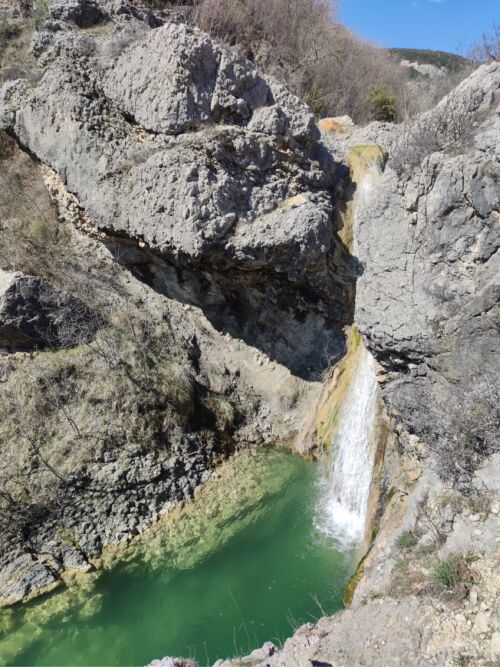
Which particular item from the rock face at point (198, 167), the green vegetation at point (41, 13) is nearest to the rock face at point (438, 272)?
the rock face at point (198, 167)

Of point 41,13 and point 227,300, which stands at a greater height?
point 41,13

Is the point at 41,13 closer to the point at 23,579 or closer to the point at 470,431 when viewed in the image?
the point at 23,579

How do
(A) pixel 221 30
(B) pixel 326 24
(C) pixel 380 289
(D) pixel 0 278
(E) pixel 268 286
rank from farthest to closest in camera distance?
(B) pixel 326 24
(A) pixel 221 30
(E) pixel 268 286
(D) pixel 0 278
(C) pixel 380 289

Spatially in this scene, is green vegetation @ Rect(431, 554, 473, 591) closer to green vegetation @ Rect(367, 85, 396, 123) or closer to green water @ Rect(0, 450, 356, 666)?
green water @ Rect(0, 450, 356, 666)

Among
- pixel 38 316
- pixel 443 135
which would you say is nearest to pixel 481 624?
pixel 443 135

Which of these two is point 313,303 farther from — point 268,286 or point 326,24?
point 326,24

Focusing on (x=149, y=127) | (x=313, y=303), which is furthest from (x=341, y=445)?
(x=149, y=127)
